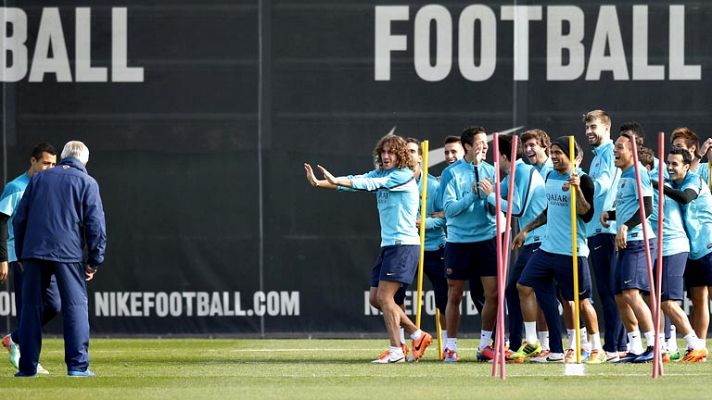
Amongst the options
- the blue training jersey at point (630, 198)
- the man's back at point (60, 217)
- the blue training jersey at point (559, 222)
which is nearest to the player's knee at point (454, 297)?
the blue training jersey at point (559, 222)

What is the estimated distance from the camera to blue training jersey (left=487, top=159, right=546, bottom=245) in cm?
1249

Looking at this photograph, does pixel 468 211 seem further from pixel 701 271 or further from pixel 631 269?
pixel 701 271

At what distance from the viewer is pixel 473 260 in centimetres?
1259

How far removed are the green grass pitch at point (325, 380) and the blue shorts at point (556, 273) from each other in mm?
651

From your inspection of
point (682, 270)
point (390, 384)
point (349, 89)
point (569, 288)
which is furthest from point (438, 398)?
point (349, 89)

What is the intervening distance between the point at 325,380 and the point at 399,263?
6.30ft

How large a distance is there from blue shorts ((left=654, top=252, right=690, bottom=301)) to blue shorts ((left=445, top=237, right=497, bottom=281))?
143 centimetres

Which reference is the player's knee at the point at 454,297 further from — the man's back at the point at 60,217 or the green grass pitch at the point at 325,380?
the man's back at the point at 60,217

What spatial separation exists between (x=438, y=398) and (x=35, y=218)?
350 cm

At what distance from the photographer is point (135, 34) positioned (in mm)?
16750

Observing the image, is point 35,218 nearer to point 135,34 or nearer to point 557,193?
point 557,193

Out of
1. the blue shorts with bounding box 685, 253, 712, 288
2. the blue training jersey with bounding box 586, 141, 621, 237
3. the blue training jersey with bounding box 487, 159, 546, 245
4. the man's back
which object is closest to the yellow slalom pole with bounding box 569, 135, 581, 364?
the blue training jersey with bounding box 586, 141, 621, 237

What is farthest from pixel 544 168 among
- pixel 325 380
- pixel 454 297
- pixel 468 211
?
pixel 325 380

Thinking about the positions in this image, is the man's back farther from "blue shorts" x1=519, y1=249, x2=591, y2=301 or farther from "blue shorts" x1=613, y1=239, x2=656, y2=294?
"blue shorts" x1=613, y1=239, x2=656, y2=294
